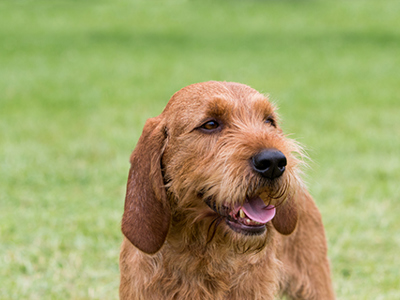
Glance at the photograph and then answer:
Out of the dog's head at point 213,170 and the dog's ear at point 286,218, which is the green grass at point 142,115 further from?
the dog's head at point 213,170

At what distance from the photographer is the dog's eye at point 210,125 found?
332 cm

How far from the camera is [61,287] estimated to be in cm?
502

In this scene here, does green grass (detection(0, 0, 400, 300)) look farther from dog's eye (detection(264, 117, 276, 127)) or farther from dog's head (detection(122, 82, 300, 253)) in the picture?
dog's head (detection(122, 82, 300, 253))

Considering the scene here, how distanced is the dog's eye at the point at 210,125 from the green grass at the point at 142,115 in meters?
1.06

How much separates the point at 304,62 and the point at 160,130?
1509cm

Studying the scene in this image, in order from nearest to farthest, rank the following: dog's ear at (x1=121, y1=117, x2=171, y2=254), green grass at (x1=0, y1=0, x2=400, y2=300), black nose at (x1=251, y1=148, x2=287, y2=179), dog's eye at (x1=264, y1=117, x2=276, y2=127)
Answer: black nose at (x1=251, y1=148, x2=287, y2=179) < dog's ear at (x1=121, y1=117, x2=171, y2=254) < dog's eye at (x1=264, y1=117, x2=276, y2=127) < green grass at (x1=0, y1=0, x2=400, y2=300)

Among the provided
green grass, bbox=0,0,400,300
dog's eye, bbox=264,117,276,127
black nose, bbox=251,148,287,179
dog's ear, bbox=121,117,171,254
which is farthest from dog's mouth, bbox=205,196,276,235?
green grass, bbox=0,0,400,300

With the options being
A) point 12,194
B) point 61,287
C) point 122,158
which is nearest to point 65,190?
point 12,194

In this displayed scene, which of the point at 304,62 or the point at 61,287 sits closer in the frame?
the point at 61,287

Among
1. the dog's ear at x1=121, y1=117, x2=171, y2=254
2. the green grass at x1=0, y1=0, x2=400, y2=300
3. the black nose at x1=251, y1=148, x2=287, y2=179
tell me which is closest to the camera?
the black nose at x1=251, y1=148, x2=287, y2=179

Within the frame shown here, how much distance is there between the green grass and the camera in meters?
5.64

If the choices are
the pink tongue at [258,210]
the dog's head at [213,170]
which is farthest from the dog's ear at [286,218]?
the pink tongue at [258,210]

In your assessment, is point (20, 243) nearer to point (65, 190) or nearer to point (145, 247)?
point (65, 190)

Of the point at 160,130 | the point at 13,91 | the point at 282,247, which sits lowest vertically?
the point at 13,91
